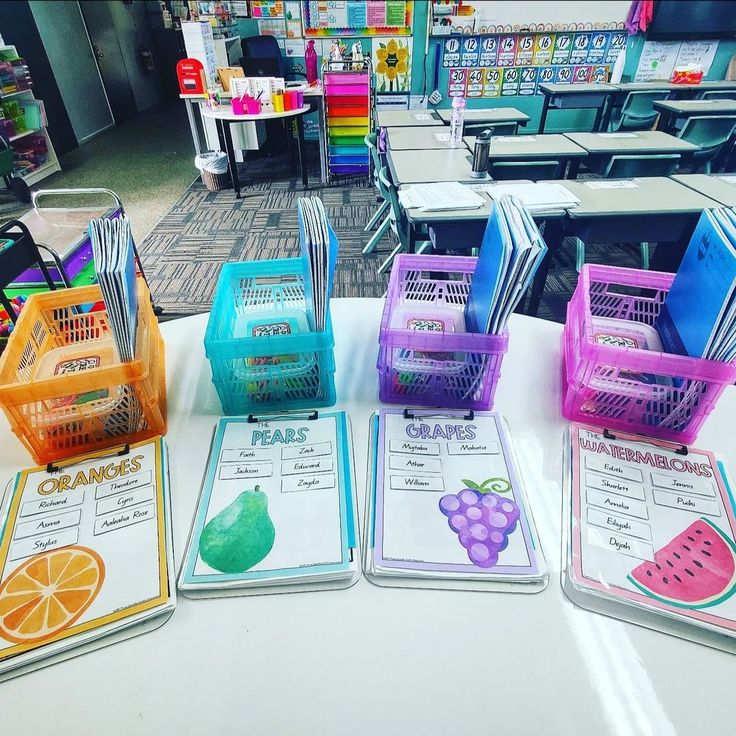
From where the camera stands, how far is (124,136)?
244 inches

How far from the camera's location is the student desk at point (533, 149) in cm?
265

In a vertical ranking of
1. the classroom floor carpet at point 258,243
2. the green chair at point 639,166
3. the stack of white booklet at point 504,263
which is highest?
the stack of white booklet at point 504,263

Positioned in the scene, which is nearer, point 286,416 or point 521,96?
point 286,416

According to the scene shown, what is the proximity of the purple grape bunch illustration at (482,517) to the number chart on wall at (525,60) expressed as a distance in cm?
578

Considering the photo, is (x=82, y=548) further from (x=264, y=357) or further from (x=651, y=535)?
(x=651, y=535)

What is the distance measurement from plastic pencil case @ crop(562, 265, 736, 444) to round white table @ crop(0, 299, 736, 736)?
0.98ft

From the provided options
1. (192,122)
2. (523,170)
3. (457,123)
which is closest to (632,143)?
(523,170)

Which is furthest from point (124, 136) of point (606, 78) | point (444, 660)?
point (444, 660)

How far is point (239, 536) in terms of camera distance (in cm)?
66

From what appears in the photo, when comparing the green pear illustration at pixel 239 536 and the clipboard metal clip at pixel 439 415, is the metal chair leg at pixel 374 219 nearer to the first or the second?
the clipboard metal clip at pixel 439 415

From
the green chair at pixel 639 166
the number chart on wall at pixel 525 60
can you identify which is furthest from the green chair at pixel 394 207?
the number chart on wall at pixel 525 60

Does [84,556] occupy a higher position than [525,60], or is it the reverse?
[525,60]

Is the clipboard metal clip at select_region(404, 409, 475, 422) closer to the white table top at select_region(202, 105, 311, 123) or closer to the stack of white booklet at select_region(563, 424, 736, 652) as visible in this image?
the stack of white booklet at select_region(563, 424, 736, 652)

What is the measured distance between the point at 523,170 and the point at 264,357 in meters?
2.19
